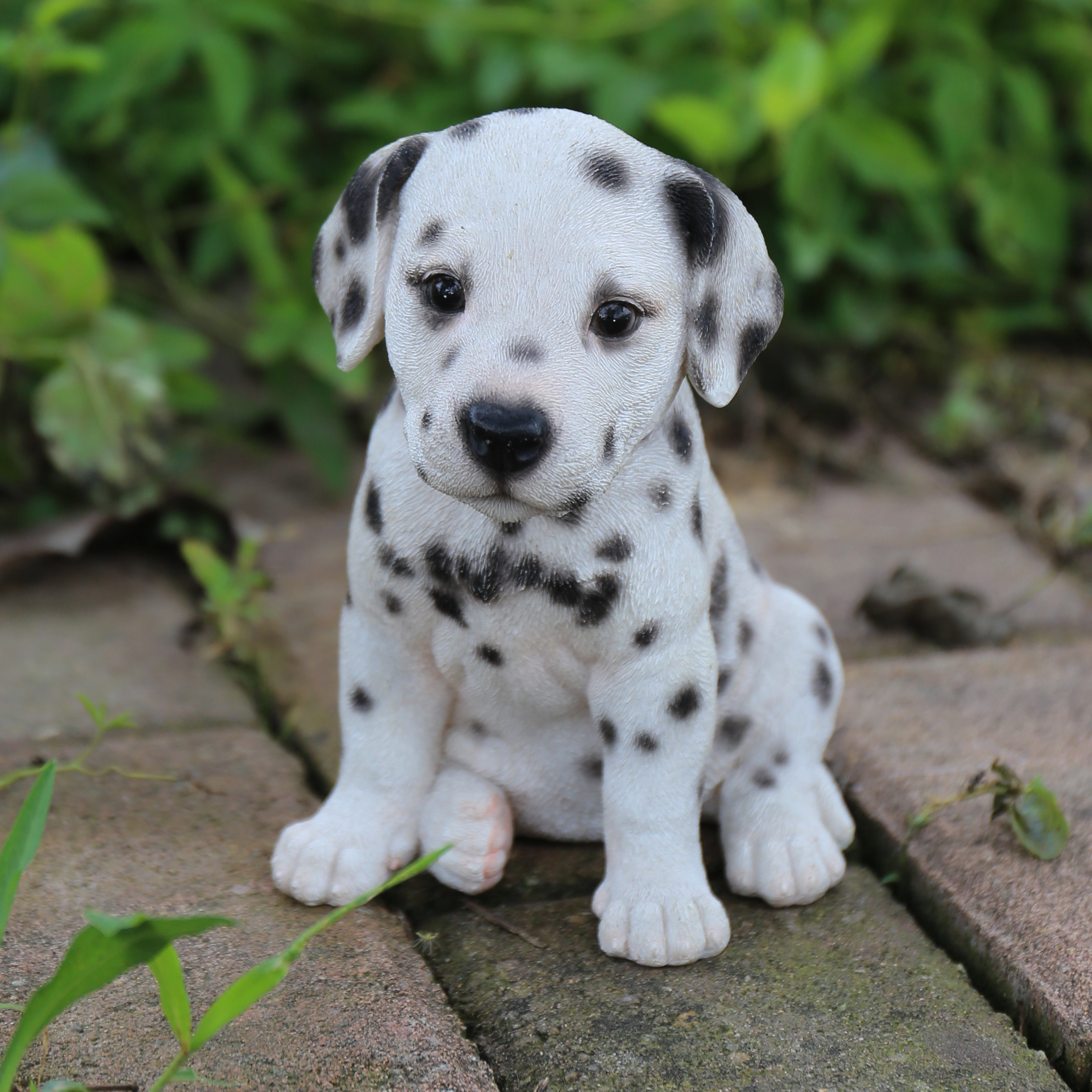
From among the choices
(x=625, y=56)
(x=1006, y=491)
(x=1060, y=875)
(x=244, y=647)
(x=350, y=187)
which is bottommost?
(x=244, y=647)

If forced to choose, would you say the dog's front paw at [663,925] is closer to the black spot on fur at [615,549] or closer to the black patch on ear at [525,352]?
the black spot on fur at [615,549]

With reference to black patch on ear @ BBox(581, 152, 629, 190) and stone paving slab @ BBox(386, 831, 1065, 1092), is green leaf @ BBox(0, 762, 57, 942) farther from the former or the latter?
black patch on ear @ BBox(581, 152, 629, 190)

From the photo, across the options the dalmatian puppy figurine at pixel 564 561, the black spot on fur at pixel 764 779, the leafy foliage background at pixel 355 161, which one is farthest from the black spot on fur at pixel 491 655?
the leafy foliage background at pixel 355 161

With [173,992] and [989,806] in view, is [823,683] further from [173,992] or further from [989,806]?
[173,992]

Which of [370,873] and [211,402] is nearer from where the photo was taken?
[370,873]

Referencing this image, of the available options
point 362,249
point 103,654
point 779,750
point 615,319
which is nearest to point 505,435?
point 615,319

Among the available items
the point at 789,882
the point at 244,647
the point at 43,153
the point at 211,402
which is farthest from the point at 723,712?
the point at 43,153

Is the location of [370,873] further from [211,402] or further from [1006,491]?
[1006,491]
